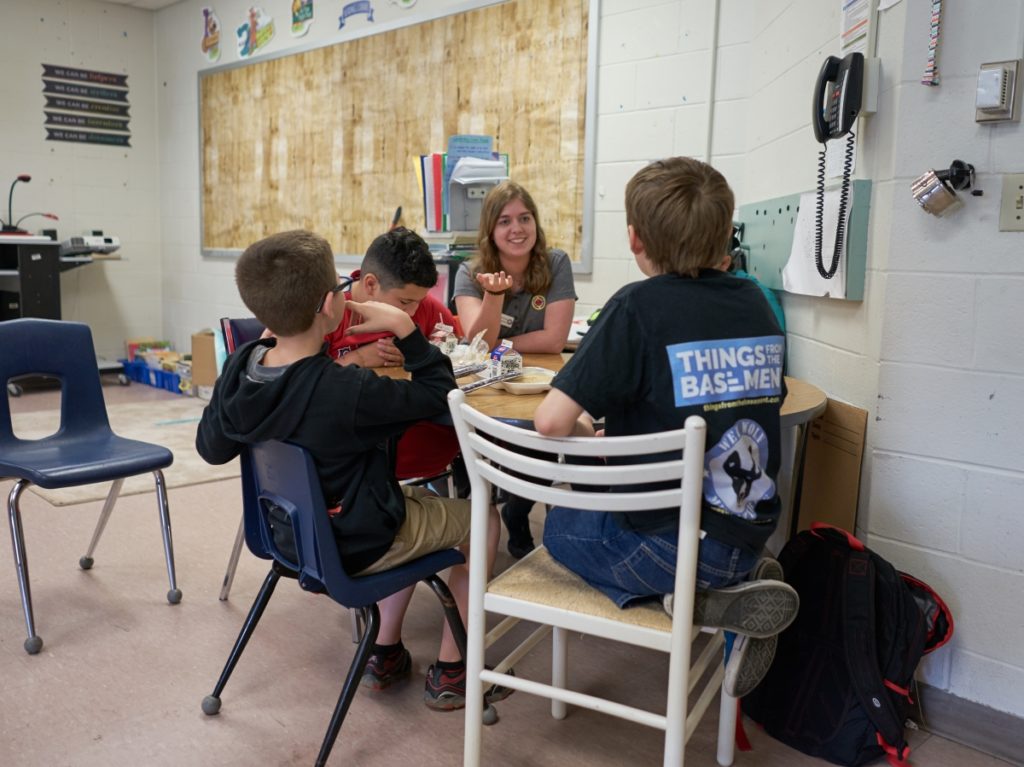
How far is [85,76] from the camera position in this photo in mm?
6336

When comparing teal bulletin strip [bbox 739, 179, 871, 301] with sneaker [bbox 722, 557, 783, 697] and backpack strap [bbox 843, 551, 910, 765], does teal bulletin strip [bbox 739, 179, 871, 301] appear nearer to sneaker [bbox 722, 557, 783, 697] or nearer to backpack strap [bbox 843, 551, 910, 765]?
backpack strap [bbox 843, 551, 910, 765]

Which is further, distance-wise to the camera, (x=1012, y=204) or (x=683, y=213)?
(x=1012, y=204)

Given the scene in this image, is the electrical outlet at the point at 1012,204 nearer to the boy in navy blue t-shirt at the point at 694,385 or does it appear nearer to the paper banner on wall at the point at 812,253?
the paper banner on wall at the point at 812,253

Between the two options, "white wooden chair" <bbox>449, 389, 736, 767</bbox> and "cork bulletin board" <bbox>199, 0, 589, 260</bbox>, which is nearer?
"white wooden chair" <bbox>449, 389, 736, 767</bbox>

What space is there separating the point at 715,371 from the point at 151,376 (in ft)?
18.3

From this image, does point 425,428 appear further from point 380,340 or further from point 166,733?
point 166,733

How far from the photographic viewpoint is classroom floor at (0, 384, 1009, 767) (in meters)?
1.77

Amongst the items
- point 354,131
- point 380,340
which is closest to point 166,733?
point 380,340

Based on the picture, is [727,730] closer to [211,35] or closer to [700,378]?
[700,378]

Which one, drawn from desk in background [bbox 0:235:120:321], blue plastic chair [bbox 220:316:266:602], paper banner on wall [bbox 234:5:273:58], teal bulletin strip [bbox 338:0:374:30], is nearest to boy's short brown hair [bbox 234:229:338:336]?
blue plastic chair [bbox 220:316:266:602]

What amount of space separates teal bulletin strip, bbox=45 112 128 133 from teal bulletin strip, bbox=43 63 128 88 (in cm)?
25

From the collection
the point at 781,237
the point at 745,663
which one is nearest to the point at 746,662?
the point at 745,663

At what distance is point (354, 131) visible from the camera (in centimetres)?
502

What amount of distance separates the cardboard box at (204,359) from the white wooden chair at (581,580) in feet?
14.1
